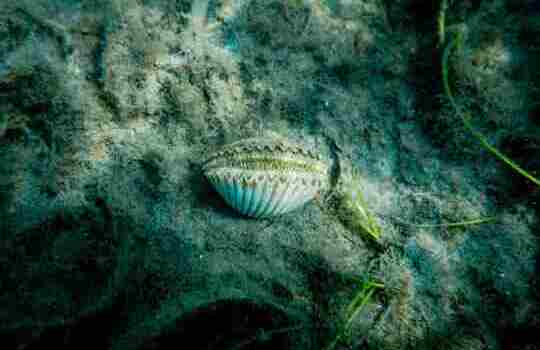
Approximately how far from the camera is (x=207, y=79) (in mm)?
2666

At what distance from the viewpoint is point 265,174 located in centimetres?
244

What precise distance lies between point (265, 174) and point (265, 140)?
0.29m

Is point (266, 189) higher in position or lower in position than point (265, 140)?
lower

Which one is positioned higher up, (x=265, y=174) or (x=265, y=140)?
(x=265, y=140)

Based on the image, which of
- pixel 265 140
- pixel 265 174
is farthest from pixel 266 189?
pixel 265 140

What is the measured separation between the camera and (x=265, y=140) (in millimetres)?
2502

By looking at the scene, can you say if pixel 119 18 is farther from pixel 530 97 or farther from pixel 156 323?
pixel 530 97

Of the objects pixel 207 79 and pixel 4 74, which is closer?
pixel 4 74

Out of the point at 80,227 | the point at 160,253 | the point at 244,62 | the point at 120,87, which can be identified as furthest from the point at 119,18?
the point at 160,253

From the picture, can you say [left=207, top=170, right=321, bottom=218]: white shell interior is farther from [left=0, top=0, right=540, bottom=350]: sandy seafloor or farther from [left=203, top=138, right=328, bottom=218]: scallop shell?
[left=0, top=0, right=540, bottom=350]: sandy seafloor

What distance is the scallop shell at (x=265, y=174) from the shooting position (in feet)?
7.95

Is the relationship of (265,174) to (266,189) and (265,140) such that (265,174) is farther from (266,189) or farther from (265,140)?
(265,140)

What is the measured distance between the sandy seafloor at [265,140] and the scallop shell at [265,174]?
19cm

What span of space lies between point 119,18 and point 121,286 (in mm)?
2188
